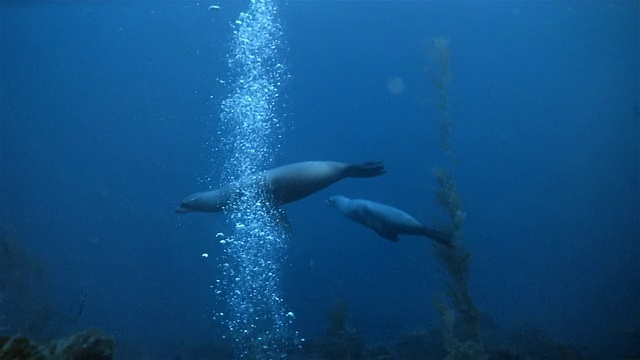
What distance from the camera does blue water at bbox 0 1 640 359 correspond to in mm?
30688

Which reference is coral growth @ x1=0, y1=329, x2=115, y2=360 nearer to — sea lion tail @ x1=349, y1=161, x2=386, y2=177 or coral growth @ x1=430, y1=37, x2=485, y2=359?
sea lion tail @ x1=349, y1=161, x2=386, y2=177

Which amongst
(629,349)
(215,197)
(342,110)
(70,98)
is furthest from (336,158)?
(215,197)

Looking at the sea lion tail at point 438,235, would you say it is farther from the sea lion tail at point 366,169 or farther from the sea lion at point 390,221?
the sea lion tail at point 366,169

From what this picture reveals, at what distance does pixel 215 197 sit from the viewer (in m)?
7.39

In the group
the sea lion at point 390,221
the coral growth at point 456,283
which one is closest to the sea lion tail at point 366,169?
the sea lion at point 390,221

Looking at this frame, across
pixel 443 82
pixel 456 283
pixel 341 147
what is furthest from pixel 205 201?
pixel 341 147

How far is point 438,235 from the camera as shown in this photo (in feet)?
27.4

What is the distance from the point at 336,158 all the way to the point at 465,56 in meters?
13.4

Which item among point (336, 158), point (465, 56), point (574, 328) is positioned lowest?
point (574, 328)

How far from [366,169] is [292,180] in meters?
1.06

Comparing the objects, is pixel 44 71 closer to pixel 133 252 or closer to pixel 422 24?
pixel 133 252

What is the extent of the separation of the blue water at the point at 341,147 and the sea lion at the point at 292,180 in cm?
1715

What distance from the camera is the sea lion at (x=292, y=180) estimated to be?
718 cm

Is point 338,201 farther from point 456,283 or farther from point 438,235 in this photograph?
point 456,283
